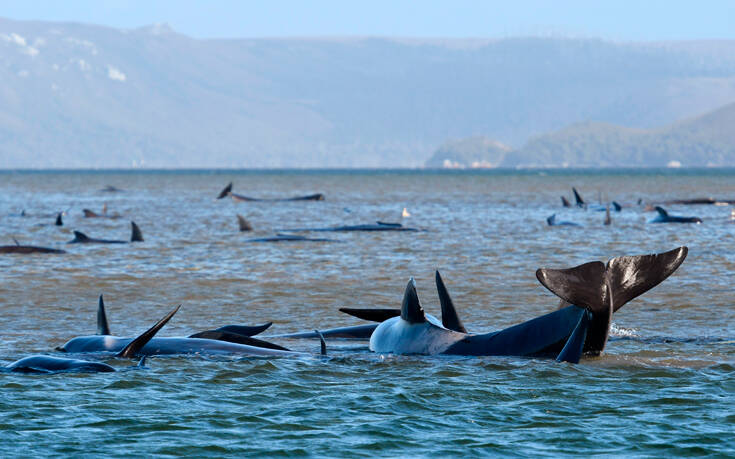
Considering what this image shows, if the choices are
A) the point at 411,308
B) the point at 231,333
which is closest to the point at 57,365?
the point at 231,333

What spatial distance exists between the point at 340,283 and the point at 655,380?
11.3 m

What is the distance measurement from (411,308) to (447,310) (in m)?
0.58

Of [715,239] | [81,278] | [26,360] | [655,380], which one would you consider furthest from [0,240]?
[655,380]

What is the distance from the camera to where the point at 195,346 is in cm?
1396

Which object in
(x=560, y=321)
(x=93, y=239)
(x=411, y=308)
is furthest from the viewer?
(x=93, y=239)

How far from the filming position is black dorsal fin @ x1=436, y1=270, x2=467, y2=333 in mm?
13319

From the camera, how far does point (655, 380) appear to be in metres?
12.4

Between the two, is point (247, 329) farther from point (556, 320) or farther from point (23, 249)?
point (23, 249)

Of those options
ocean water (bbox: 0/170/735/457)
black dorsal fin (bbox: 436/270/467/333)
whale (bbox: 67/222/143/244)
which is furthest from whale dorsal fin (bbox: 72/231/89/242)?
black dorsal fin (bbox: 436/270/467/333)

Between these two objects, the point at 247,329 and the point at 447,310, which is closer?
the point at 447,310

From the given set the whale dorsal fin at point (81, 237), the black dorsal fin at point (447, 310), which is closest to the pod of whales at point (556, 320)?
the black dorsal fin at point (447, 310)

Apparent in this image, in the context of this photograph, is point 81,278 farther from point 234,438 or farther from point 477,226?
point 477,226

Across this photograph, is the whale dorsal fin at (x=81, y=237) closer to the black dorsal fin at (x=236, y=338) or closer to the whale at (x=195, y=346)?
the whale at (x=195, y=346)

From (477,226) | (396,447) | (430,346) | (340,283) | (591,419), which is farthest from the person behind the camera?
(477,226)
